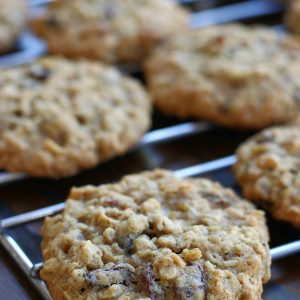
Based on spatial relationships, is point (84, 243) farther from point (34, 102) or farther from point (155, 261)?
point (34, 102)

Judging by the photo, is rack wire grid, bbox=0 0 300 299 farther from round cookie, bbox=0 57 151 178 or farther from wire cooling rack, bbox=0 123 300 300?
round cookie, bbox=0 57 151 178

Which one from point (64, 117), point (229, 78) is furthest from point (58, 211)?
point (229, 78)

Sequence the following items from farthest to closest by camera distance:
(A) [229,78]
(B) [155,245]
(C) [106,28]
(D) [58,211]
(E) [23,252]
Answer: (C) [106,28] → (A) [229,78] → (D) [58,211] → (E) [23,252] → (B) [155,245]

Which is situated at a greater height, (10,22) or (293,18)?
(10,22)

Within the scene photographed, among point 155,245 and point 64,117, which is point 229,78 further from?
point 155,245

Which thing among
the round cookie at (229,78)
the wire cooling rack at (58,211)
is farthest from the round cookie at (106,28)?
the wire cooling rack at (58,211)

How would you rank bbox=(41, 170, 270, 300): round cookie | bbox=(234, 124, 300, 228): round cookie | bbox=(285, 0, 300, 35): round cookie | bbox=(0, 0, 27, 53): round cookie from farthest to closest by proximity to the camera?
bbox=(285, 0, 300, 35): round cookie
bbox=(0, 0, 27, 53): round cookie
bbox=(234, 124, 300, 228): round cookie
bbox=(41, 170, 270, 300): round cookie

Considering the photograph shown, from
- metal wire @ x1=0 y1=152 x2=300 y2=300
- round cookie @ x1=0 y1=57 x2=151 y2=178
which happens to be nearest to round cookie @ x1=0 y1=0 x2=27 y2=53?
round cookie @ x1=0 y1=57 x2=151 y2=178
